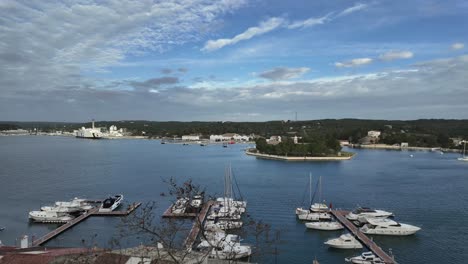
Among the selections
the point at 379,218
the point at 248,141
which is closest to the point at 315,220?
the point at 379,218

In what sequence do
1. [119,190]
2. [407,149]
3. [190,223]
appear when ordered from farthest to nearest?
[407,149] → [119,190] → [190,223]

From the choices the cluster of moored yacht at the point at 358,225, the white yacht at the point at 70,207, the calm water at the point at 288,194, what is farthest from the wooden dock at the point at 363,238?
the white yacht at the point at 70,207

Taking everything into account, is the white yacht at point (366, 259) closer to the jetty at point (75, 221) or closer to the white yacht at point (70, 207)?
the jetty at point (75, 221)

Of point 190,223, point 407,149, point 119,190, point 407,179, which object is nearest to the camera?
point 190,223

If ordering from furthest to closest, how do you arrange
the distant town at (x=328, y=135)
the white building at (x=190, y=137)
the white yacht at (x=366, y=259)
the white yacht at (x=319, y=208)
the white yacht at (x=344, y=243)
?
the white building at (x=190, y=137) → the distant town at (x=328, y=135) → the white yacht at (x=319, y=208) → the white yacht at (x=344, y=243) → the white yacht at (x=366, y=259)

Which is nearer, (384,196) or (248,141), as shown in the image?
(384,196)

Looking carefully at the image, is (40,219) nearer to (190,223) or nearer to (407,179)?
(190,223)
